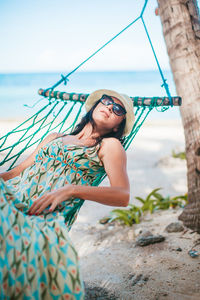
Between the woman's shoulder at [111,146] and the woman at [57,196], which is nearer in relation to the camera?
the woman at [57,196]

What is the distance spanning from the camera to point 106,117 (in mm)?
1527

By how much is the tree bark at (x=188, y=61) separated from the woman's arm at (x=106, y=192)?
782 mm

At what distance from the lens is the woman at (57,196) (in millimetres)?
863

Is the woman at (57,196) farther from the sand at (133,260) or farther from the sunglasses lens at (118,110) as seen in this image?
the sand at (133,260)

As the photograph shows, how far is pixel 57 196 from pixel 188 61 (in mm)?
1282

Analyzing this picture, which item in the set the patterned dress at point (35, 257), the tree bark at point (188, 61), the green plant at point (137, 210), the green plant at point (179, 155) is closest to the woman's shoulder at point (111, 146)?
the patterned dress at point (35, 257)

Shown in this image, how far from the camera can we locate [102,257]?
6.64ft

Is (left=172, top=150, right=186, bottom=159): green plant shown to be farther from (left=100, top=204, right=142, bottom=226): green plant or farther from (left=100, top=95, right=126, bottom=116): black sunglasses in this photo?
(left=100, top=95, right=126, bottom=116): black sunglasses

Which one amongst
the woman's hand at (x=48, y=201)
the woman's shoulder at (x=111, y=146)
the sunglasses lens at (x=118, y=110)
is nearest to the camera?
the woman's hand at (x=48, y=201)

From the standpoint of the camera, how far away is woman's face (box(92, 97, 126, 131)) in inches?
60.3

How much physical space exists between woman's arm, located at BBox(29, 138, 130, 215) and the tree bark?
0.78m

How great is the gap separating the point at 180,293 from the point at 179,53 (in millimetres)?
1437

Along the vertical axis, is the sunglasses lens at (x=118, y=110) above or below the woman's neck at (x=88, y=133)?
above

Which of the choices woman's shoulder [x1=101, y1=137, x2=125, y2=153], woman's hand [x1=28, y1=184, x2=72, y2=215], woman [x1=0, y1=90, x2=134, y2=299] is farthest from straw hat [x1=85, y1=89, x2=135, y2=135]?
woman's hand [x1=28, y1=184, x2=72, y2=215]
